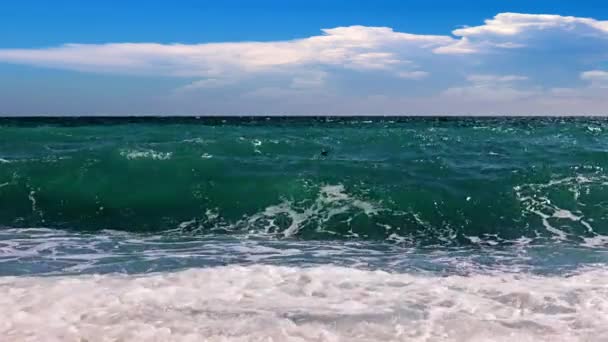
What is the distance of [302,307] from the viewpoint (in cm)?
574

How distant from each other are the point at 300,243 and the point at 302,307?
13.3 ft

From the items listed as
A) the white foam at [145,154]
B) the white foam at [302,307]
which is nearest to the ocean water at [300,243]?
the white foam at [302,307]

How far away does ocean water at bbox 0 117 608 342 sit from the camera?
17.5 ft

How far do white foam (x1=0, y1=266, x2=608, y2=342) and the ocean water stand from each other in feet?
0.09

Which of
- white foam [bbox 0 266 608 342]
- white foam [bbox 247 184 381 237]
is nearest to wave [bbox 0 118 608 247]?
white foam [bbox 247 184 381 237]

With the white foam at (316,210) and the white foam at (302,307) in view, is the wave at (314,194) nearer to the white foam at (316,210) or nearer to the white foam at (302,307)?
the white foam at (316,210)

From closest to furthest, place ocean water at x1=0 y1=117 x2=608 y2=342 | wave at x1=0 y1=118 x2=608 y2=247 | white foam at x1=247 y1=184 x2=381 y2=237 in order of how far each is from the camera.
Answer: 1. ocean water at x1=0 y1=117 x2=608 y2=342
2. wave at x1=0 y1=118 x2=608 y2=247
3. white foam at x1=247 y1=184 x2=381 y2=237

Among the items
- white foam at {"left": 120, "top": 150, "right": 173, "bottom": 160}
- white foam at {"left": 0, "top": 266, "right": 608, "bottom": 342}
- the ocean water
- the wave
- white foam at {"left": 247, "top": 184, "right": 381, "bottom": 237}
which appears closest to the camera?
white foam at {"left": 0, "top": 266, "right": 608, "bottom": 342}

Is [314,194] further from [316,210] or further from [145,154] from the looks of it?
[145,154]

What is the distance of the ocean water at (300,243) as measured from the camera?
532cm

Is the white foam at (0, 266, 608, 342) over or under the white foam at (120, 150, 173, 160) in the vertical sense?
under

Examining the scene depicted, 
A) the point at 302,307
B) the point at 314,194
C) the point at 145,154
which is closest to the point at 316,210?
the point at 314,194

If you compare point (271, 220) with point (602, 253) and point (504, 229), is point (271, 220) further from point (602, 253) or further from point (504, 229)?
point (602, 253)

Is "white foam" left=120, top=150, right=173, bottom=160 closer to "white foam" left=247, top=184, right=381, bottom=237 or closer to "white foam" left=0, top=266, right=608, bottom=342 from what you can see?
"white foam" left=247, top=184, right=381, bottom=237
